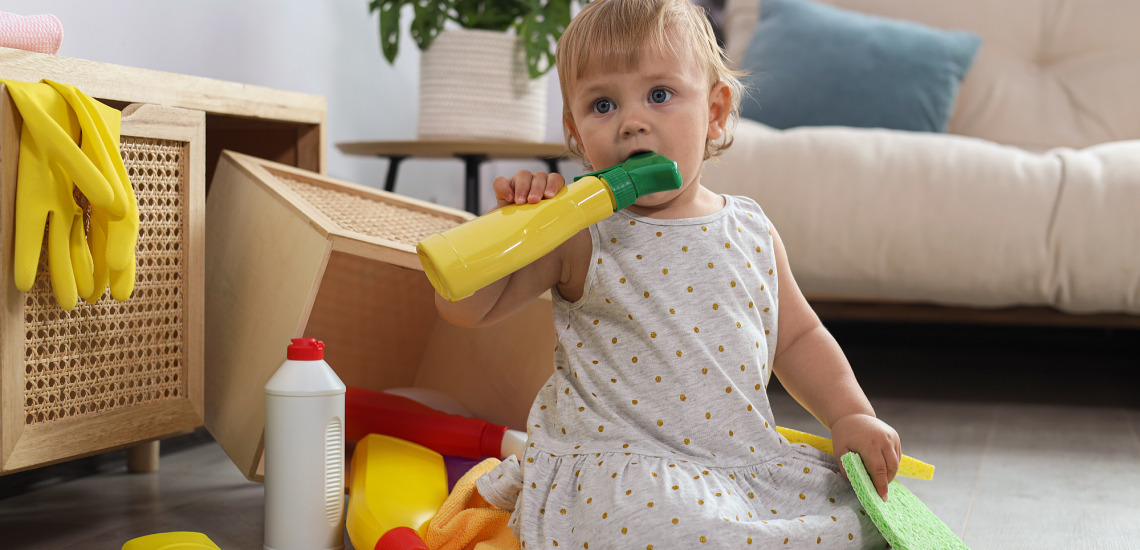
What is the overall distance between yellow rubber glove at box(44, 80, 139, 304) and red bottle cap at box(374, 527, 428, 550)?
0.97ft

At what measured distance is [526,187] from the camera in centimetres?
61

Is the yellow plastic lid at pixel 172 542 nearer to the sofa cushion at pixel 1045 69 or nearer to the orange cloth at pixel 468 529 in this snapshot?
Answer: the orange cloth at pixel 468 529

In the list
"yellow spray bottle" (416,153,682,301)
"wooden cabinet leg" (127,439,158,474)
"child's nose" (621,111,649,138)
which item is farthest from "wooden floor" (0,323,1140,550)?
"child's nose" (621,111,649,138)

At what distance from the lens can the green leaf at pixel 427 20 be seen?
1480 mm

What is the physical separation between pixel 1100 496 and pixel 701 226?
554mm

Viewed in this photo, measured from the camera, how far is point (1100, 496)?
0.88m

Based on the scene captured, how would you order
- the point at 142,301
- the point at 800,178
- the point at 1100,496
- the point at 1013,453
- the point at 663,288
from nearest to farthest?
the point at 663,288, the point at 142,301, the point at 1100,496, the point at 1013,453, the point at 800,178

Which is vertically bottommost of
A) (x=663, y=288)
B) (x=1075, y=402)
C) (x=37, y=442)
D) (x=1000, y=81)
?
(x=1075, y=402)

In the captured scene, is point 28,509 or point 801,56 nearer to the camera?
point 28,509

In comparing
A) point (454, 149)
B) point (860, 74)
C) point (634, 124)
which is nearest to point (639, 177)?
point (634, 124)

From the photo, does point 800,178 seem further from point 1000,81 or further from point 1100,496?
point 1000,81

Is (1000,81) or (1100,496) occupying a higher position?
(1000,81)

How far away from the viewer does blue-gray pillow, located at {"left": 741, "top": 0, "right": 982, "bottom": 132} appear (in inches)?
63.1

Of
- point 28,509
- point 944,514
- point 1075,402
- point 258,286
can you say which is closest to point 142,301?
point 258,286
